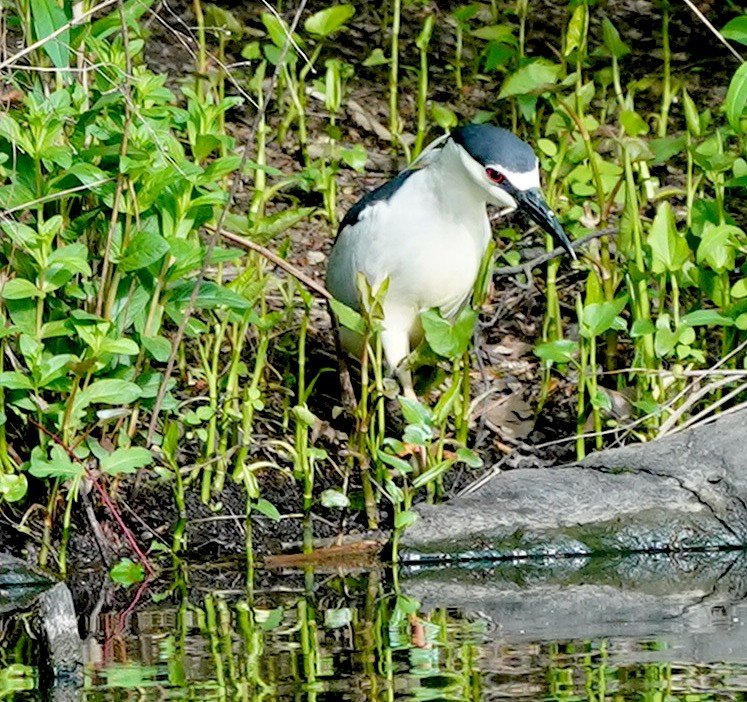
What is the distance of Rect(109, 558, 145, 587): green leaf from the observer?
4508mm

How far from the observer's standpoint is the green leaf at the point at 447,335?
16.2 feet

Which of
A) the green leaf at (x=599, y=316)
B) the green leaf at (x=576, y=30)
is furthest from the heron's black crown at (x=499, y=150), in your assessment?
the green leaf at (x=576, y=30)

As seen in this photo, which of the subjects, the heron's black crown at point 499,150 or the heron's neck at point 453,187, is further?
the heron's neck at point 453,187

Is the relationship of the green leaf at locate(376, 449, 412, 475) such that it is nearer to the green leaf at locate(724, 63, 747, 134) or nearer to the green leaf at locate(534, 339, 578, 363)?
the green leaf at locate(534, 339, 578, 363)

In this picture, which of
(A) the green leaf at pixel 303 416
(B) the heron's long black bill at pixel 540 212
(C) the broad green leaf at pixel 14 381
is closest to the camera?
(C) the broad green leaf at pixel 14 381

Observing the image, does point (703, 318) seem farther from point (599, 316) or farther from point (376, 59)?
point (376, 59)

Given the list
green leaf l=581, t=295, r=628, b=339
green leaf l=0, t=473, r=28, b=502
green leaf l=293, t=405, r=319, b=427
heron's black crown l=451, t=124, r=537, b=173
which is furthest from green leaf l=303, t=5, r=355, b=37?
green leaf l=0, t=473, r=28, b=502

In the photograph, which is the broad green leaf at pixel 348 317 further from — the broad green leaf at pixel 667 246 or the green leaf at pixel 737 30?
the green leaf at pixel 737 30

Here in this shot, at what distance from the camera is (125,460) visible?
4543mm

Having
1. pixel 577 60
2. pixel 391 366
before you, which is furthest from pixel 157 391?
pixel 577 60

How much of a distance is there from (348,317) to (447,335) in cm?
28

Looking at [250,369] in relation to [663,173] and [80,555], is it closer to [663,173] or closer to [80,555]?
[80,555]

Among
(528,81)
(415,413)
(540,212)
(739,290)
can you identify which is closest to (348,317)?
(415,413)

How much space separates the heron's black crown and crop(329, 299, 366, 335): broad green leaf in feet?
1.95
